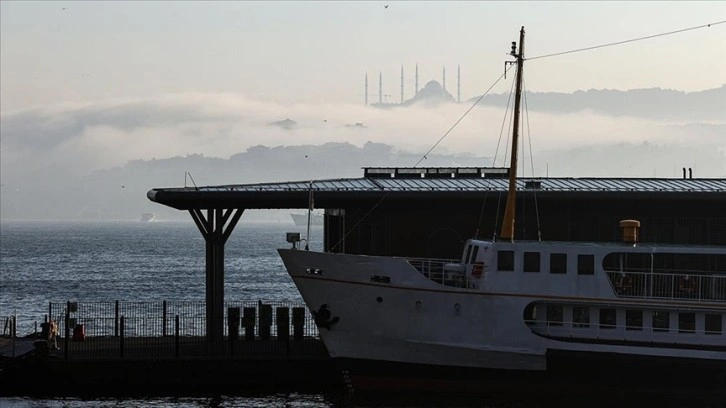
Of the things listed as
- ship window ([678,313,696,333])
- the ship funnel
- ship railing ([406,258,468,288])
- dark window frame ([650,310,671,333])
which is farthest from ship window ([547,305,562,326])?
ship window ([678,313,696,333])

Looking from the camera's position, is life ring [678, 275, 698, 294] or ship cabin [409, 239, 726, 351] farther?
life ring [678, 275, 698, 294]

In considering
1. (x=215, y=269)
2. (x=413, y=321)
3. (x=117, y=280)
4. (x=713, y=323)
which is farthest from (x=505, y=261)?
(x=117, y=280)

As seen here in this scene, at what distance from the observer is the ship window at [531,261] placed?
44625 mm

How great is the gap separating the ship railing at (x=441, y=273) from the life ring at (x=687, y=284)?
7.50m

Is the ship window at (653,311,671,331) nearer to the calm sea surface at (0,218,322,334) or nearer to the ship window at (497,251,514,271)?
the ship window at (497,251,514,271)

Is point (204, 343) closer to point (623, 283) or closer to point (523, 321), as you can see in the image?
point (523, 321)

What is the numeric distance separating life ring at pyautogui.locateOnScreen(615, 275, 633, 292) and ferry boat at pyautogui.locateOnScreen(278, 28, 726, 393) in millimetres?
35

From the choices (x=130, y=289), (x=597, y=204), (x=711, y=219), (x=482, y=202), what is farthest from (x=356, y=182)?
(x=130, y=289)

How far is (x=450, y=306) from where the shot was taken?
145 ft

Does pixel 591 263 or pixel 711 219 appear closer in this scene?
pixel 591 263

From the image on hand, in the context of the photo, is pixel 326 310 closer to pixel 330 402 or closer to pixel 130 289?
pixel 330 402

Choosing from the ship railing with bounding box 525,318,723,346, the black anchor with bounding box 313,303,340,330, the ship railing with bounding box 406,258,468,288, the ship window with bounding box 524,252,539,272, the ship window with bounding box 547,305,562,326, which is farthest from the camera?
the ship railing with bounding box 406,258,468,288

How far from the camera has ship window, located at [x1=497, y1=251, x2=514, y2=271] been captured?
146ft

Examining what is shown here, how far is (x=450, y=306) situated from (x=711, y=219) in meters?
12.4
